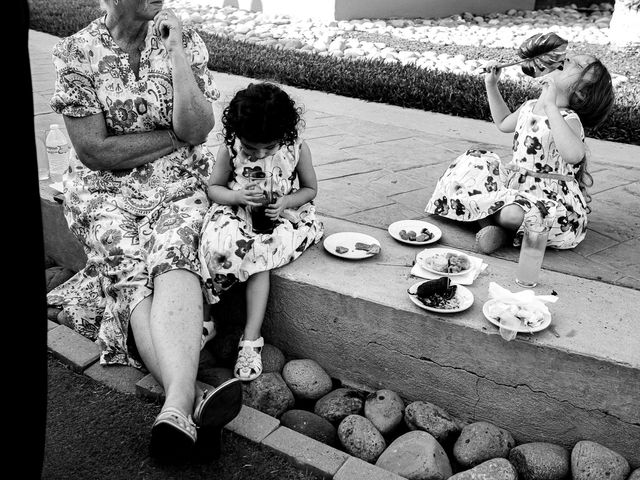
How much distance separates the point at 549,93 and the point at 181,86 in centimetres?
167

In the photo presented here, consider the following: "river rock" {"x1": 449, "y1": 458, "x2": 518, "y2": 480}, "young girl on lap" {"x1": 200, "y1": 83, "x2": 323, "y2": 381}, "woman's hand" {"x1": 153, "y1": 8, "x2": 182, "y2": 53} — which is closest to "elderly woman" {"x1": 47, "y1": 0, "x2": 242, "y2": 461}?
"woman's hand" {"x1": 153, "y1": 8, "x2": 182, "y2": 53}

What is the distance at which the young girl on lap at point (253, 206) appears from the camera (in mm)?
2578

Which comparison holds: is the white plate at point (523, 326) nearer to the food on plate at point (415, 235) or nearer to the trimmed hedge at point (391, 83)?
the food on plate at point (415, 235)

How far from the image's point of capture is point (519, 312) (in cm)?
224

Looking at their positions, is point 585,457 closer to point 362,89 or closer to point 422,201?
point 422,201

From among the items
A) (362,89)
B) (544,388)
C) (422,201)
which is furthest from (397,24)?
(544,388)

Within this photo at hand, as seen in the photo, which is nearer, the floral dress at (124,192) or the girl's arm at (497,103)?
the floral dress at (124,192)

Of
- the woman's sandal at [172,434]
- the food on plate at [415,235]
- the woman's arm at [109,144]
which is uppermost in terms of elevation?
the woman's arm at [109,144]

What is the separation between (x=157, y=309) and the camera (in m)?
2.37

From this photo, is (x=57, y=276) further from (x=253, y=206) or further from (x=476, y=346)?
(x=476, y=346)

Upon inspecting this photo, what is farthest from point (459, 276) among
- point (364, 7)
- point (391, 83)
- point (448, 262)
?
point (364, 7)

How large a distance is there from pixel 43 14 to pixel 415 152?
8496 mm

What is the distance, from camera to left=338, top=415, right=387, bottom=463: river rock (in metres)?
2.27

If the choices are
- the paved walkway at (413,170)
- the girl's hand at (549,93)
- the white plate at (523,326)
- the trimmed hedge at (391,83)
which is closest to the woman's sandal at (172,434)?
the white plate at (523,326)
